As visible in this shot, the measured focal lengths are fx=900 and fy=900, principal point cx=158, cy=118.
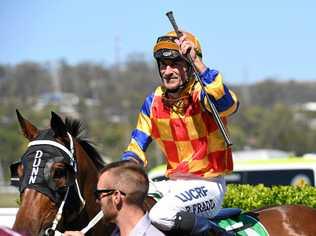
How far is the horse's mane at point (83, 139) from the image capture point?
5820 millimetres

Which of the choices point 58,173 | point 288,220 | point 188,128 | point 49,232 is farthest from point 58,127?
point 288,220

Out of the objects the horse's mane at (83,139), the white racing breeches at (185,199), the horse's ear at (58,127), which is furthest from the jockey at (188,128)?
the horse's ear at (58,127)

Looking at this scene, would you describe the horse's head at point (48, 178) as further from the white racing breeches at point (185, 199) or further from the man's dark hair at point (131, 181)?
the man's dark hair at point (131, 181)

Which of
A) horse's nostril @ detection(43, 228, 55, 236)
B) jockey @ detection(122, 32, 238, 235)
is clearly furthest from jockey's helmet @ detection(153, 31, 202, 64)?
horse's nostril @ detection(43, 228, 55, 236)

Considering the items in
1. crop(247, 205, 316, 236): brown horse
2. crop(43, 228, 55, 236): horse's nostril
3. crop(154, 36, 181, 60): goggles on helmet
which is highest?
crop(154, 36, 181, 60): goggles on helmet

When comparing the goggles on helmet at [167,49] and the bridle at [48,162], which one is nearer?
the bridle at [48,162]

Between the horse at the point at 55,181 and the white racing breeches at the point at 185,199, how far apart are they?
0.43 m

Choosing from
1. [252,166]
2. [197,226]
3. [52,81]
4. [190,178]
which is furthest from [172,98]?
[52,81]

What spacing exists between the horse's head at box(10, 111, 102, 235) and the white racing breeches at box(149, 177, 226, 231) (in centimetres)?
48

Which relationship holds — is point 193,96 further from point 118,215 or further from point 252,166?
point 252,166

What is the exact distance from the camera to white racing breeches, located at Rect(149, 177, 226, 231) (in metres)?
5.30

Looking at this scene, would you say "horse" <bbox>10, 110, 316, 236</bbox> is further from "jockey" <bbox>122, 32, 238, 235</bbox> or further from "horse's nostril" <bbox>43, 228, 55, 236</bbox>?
"jockey" <bbox>122, 32, 238, 235</bbox>

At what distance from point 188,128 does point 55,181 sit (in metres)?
0.98

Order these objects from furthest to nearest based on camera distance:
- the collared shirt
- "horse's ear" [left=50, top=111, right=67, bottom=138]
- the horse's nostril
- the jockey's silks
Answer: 1. the jockey's silks
2. "horse's ear" [left=50, top=111, right=67, bottom=138]
3. the horse's nostril
4. the collared shirt
